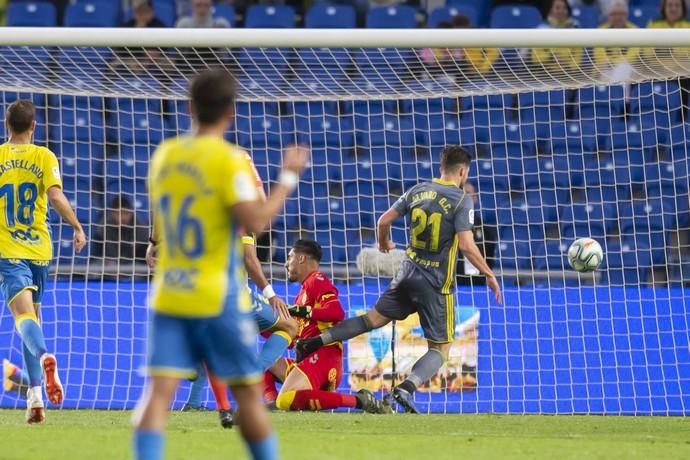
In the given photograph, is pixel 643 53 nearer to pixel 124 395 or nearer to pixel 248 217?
pixel 124 395

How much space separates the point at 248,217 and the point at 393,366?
6.20 m

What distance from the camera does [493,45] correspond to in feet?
30.7

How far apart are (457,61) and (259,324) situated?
3385mm

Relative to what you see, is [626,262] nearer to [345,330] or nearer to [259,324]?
[345,330]

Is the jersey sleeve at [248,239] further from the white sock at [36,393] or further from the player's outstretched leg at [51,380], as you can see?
the white sock at [36,393]

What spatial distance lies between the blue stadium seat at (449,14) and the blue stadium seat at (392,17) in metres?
0.23

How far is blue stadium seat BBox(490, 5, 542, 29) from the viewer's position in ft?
50.0

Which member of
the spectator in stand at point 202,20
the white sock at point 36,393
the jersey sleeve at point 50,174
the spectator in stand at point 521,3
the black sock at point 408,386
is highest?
the spectator in stand at point 521,3

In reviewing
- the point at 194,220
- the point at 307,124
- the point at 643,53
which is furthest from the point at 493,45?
the point at 194,220

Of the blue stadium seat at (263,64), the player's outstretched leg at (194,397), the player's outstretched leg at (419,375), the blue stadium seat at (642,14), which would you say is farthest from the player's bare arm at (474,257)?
the blue stadium seat at (642,14)

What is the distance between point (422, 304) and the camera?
9.50 metres

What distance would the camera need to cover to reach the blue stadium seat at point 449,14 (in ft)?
50.0

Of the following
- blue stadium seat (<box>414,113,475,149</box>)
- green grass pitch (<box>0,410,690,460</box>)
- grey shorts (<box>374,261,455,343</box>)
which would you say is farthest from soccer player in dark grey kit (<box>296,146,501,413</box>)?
blue stadium seat (<box>414,113,475,149</box>)

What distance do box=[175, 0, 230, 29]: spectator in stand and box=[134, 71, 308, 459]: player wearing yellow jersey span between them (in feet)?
31.8
